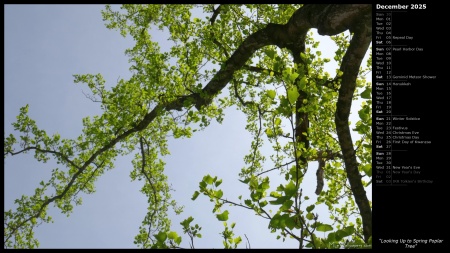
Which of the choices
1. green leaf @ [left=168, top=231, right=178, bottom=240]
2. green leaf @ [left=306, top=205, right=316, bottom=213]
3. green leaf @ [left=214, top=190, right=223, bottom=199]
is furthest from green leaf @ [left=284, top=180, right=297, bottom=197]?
green leaf @ [left=168, top=231, right=178, bottom=240]

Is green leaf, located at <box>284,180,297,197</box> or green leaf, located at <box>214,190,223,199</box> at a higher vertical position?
green leaf, located at <box>214,190,223,199</box>

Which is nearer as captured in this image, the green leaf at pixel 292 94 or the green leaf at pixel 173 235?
the green leaf at pixel 292 94

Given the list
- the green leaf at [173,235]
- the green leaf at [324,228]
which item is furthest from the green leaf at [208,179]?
the green leaf at [324,228]

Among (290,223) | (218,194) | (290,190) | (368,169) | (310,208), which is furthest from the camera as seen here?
(368,169)

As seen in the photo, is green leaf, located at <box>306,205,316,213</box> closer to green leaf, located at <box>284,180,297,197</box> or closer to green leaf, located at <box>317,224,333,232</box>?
green leaf, located at <box>317,224,333,232</box>

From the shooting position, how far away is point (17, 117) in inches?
416

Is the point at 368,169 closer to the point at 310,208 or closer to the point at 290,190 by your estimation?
the point at 310,208

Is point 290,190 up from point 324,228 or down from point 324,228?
up
